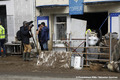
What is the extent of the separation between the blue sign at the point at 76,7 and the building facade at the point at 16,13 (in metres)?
2.42

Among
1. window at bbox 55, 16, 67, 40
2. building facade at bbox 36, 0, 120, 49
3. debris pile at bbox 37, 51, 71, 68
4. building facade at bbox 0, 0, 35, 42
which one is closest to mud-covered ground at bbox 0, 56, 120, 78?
debris pile at bbox 37, 51, 71, 68

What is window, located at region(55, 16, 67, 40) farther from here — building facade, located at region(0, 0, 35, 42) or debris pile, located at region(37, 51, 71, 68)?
debris pile, located at region(37, 51, 71, 68)

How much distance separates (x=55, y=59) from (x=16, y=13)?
204 inches

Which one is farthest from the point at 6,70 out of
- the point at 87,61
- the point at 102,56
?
the point at 102,56

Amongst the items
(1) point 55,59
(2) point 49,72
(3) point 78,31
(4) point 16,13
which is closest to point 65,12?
(3) point 78,31

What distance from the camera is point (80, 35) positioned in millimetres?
8617

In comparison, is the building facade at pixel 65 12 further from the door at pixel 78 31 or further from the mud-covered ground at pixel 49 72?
the mud-covered ground at pixel 49 72

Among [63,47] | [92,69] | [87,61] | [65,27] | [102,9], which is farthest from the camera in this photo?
[65,27]

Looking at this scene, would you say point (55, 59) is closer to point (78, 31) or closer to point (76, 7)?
Answer: point (78, 31)

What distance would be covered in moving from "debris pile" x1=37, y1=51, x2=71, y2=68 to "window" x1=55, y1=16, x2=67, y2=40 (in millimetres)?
3502

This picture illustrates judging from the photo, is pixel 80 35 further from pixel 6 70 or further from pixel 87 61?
pixel 6 70

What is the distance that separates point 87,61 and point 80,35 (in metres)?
1.54

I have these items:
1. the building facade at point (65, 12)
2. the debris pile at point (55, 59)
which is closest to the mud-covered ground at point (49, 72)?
the debris pile at point (55, 59)

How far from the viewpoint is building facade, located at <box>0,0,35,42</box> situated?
11.0m
